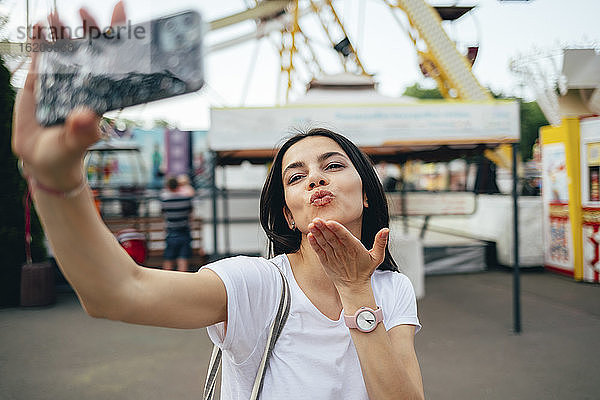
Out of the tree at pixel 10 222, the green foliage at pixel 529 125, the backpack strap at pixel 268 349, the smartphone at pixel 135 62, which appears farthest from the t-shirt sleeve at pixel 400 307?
the green foliage at pixel 529 125

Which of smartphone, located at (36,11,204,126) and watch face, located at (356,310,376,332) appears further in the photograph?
watch face, located at (356,310,376,332)

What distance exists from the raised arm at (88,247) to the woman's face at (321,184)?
34 cm

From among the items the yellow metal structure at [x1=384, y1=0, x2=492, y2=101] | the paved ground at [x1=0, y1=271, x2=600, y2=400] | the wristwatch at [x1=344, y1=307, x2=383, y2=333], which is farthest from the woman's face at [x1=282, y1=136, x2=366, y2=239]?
the yellow metal structure at [x1=384, y1=0, x2=492, y2=101]

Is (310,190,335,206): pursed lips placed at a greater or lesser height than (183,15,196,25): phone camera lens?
lesser

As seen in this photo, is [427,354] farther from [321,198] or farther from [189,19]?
[189,19]

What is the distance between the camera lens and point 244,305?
1.25 metres

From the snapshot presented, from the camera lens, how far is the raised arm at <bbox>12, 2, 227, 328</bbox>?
607 millimetres

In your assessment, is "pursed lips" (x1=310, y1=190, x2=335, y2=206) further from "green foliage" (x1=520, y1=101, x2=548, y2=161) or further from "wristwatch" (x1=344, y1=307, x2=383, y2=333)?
"green foliage" (x1=520, y1=101, x2=548, y2=161)

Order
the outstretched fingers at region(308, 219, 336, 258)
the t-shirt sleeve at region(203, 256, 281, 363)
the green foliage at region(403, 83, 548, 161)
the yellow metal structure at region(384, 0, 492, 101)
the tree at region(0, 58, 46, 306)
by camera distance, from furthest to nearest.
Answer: the green foliage at region(403, 83, 548, 161)
the yellow metal structure at region(384, 0, 492, 101)
the tree at region(0, 58, 46, 306)
the t-shirt sleeve at region(203, 256, 281, 363)
the outstretched fingers at region(308, 219, 336, 258)

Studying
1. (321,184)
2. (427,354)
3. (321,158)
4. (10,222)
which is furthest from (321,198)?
(10,222)

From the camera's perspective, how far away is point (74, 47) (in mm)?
487

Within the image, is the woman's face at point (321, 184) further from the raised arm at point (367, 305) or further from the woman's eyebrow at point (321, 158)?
the raised arm at point (367, 305)

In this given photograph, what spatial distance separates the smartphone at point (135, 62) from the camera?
0.47 m

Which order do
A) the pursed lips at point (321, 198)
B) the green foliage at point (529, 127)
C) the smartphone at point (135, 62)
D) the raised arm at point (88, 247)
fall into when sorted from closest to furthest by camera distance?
the smartphone at point (135, 62), the raised arm at point (88, 247), the pursed lips at point (321, 198), the green foliage at point (529, 127)
